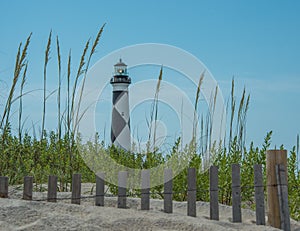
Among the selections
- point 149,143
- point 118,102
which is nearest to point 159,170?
point 149,143

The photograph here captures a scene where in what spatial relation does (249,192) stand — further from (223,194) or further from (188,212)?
(188,212)

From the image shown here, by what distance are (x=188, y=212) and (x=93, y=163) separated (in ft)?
6.15

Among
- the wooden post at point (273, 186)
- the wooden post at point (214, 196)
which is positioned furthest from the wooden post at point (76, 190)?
the wooden post at point (273, 186)

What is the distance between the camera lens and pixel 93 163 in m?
5.25

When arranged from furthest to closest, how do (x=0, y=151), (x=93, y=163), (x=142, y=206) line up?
(x=93, y=163) < (x=0, y=151) < (x=142, y=206)

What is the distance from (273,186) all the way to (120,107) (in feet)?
21.5

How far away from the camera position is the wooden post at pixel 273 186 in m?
3.66

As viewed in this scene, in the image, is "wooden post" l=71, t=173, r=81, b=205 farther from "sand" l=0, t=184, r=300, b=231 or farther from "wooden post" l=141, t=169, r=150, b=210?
"wooden post" l=141, t=169, r=150, b=210

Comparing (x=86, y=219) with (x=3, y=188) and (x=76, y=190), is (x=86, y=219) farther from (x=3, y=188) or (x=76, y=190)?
(x=3, y=188)

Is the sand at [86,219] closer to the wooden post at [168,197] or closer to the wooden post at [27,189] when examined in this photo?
the wooden post at [168,197]

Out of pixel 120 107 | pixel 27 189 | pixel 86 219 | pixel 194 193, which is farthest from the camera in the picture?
pixel 120 107

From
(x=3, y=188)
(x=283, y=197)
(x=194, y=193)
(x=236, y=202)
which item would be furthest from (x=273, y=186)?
(x=3, y=188)

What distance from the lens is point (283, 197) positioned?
12.1 ft

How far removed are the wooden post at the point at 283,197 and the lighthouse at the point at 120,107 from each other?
19.5ft
